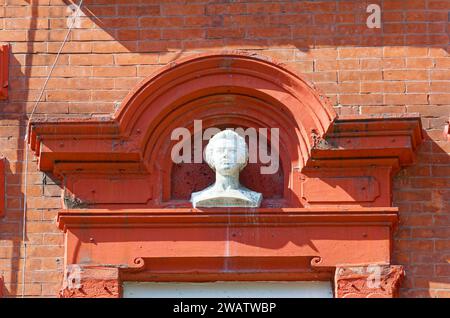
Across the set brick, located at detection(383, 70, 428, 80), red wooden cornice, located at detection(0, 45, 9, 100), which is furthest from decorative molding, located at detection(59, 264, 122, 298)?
brick, located at detection(383, 70, 428, 80)

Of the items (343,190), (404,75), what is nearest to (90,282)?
(343,190)

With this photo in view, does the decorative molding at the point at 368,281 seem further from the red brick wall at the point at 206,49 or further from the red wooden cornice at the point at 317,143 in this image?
the red wooden cornice at the point at 317,143

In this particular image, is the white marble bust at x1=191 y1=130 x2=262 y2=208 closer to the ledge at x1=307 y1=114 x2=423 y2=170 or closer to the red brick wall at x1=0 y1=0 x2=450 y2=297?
the ledge at x1=307 y1=114 x2=423 y2=170

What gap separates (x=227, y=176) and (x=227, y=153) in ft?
0.56

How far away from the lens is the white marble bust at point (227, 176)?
50.8 ft

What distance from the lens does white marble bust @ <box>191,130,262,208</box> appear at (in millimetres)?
15469

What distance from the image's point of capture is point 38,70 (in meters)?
16.1

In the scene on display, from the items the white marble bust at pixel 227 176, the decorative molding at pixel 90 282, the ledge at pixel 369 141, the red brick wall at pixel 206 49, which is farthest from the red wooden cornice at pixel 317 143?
the decorative molding at pixel 90 282

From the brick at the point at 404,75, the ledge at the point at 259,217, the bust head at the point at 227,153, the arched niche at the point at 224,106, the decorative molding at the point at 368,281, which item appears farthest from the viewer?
the brick at the point at 404,75

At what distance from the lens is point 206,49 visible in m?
16.0

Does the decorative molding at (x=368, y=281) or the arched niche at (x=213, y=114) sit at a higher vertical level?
the arched niche at (x=213, y=114)

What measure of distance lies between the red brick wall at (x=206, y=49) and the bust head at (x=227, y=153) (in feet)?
2.51

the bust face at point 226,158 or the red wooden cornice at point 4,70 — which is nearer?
the bust face at point 226,158

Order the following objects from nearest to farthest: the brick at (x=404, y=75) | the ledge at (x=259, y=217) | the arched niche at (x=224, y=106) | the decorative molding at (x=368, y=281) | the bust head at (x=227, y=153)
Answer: the decorative molding at (x=368, y=281)
the ledge at (x=259, y=217)
the bust head at (x=227, y=153)
the arched niche at (x=224, y=106)
the brick at (x=404, y=75)
